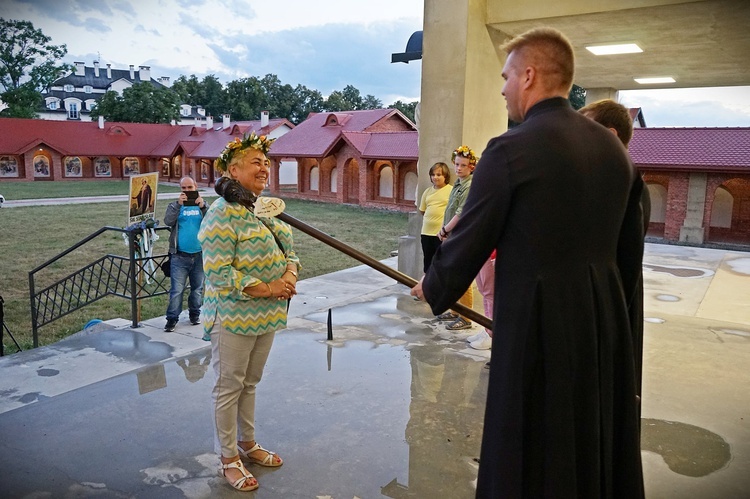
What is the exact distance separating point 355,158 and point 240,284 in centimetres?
2881

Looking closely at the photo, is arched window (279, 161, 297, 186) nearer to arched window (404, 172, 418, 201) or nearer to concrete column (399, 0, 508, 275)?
arched window (404, 172, 418, 201)

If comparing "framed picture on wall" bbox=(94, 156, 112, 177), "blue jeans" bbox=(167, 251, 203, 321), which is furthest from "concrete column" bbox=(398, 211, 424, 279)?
"framed picture on wall" bbox=(94, 156, 112, 177)

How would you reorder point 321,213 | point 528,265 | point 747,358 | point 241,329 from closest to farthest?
point 528,265 → point 241,329 → point 747,358 → point 321,213

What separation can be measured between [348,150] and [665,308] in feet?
80.5

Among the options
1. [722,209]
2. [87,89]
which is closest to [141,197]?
[722,209]

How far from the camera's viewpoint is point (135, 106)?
55.1 meters

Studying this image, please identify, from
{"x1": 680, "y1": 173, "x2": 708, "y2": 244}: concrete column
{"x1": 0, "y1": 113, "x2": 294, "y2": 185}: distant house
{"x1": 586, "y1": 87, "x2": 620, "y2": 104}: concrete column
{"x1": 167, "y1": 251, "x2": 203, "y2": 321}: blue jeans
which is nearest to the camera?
{"x1": 167, "y1": 251, "x2": 203, "y2": 321}: blue jeans

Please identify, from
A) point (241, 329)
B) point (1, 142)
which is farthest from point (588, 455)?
point (1, 142)

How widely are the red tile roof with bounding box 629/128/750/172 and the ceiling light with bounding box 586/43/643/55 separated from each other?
38.4 ft

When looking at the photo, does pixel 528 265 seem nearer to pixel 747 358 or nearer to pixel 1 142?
pixel 747 358

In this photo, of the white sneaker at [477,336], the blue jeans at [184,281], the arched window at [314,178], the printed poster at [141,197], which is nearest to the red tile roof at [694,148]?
the white sneaker at [477,336]

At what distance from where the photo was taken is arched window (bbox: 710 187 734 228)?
20562 mm

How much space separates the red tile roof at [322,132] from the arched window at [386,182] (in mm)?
3074

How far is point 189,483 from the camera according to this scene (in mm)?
3590
